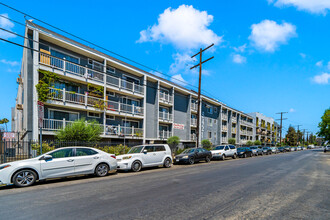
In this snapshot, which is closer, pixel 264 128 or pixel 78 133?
pixel 78 133

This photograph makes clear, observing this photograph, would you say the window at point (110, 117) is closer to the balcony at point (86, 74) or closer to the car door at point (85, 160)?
the balcony at point (86, 74)

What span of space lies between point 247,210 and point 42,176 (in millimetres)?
7984

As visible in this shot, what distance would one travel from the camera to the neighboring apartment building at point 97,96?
52.1 ft

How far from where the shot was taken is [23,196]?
6.47 meters

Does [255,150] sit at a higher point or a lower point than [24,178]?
lower

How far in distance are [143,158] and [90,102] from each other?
30.1ft

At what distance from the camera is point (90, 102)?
19078mm

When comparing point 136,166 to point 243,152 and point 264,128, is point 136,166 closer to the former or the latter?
point 243,152

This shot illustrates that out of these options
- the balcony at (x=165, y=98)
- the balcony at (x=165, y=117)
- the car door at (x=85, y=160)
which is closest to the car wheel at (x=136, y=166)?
the car door at (x=85, y=160)

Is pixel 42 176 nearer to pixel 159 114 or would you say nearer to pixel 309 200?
pixel 309 200

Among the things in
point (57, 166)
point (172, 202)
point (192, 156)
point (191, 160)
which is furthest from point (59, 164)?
point (192, 156)

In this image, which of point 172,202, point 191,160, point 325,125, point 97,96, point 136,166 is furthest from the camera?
point 325,125

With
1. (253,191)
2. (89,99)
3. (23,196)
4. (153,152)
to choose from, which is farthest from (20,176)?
(89,99)

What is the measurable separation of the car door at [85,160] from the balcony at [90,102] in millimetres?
8494
